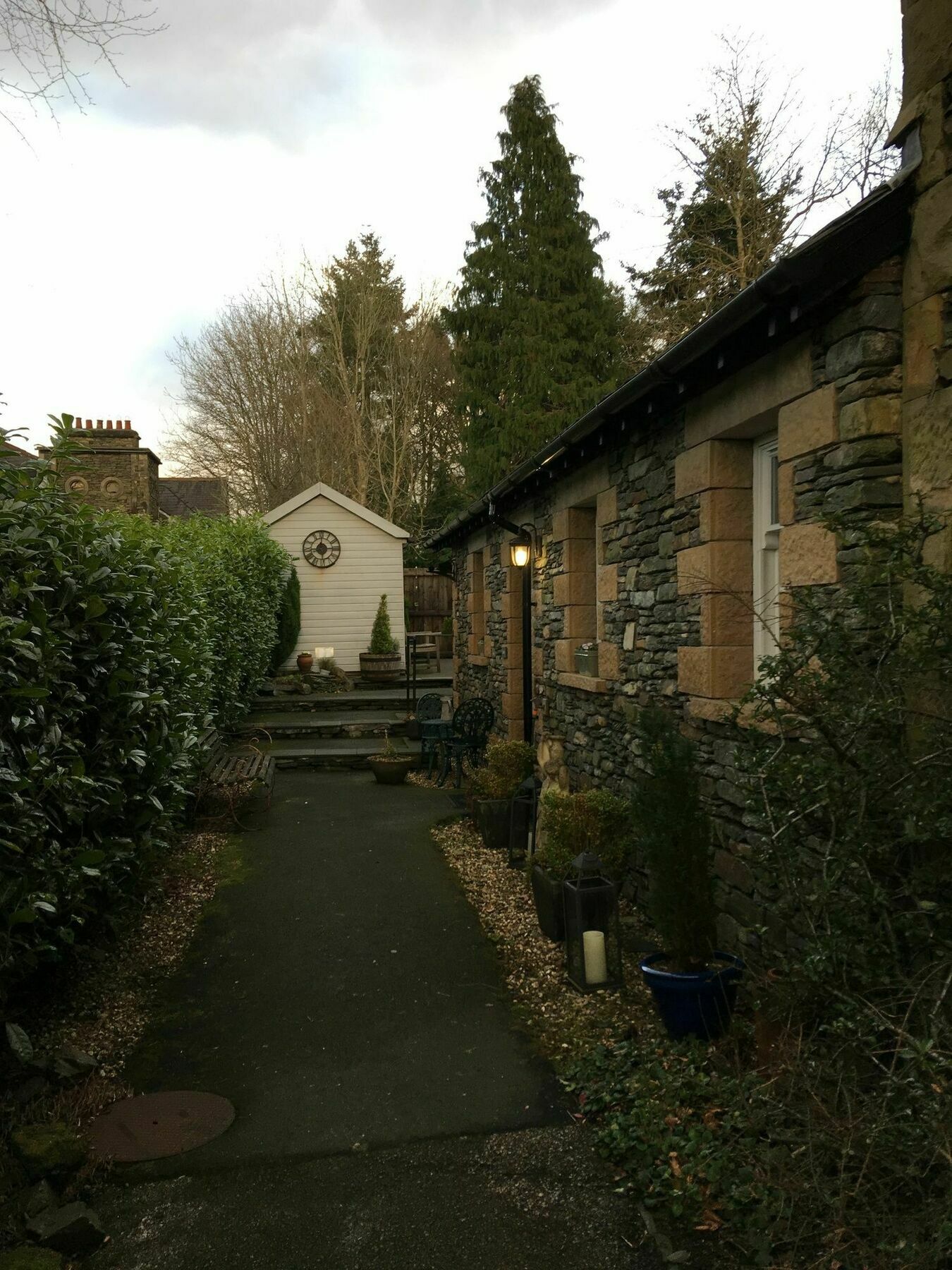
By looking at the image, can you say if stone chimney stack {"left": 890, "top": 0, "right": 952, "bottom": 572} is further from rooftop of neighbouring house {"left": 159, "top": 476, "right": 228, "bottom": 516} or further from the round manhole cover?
rooftop of neighbouring house {"left": 159, "top": 476, "right": 228, "bottom": 516}

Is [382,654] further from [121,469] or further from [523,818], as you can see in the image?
[523,818]

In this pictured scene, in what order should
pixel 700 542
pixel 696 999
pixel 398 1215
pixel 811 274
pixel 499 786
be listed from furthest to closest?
pixel 499 786, pixel 700 542, pixel 696 999, pixel 811 274, pixel 398 1215

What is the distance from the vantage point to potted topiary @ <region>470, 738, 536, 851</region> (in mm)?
8031

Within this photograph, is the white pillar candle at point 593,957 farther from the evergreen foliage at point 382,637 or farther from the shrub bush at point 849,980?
the evergreen foliage at point 382,637

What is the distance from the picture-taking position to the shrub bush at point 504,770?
27.2 feet

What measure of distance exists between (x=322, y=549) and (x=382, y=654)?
2.82 m

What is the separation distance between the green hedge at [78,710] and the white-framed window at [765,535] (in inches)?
132

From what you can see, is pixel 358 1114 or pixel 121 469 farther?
pixel 121 469

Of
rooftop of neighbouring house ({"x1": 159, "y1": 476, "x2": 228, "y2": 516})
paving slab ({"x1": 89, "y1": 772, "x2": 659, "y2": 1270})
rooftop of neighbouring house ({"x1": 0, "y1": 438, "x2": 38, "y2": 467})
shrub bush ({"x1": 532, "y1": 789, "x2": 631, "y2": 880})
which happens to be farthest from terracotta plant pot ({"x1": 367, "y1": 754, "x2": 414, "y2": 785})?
rooftop of neighbouring house ({"x1": 159, "y1": 476, "x2": 228, "y2": 516})

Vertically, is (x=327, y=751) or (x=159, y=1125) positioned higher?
(x=327, y=751)

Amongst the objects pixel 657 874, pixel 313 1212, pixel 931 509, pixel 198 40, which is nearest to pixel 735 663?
pixel 657 874

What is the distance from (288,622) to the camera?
18.8m

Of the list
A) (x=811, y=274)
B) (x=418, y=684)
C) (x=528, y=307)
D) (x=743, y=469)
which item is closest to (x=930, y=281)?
(x=811, y=274)

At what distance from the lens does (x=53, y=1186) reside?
3.22m
